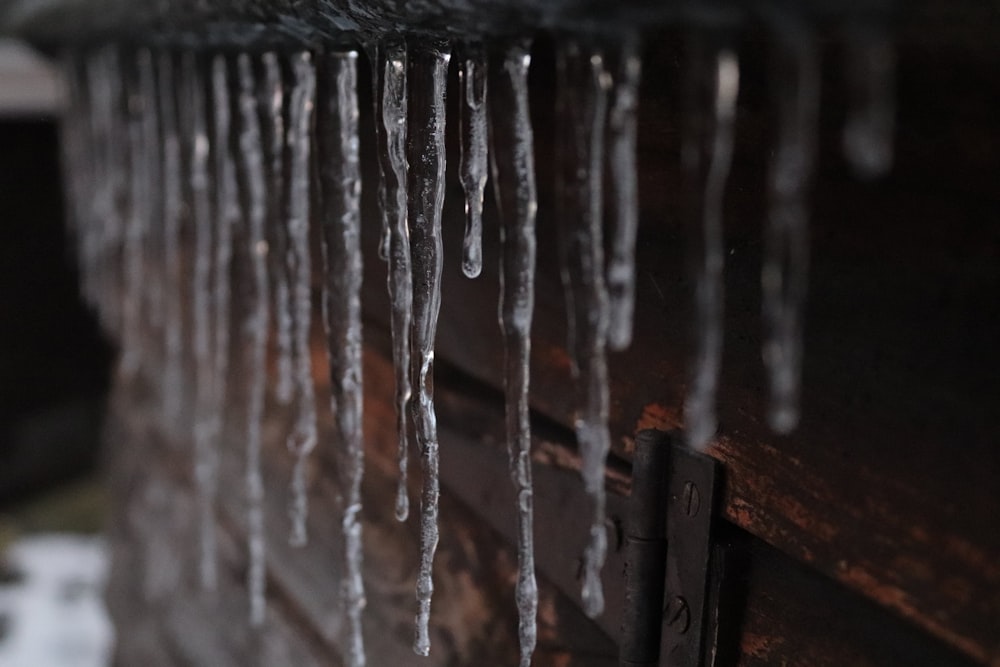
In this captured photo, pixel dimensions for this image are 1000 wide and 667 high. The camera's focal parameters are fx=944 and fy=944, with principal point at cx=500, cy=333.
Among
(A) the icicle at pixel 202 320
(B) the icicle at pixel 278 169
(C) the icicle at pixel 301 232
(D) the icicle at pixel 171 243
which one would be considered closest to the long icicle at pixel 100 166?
(D) the icicle at pixel 171 243

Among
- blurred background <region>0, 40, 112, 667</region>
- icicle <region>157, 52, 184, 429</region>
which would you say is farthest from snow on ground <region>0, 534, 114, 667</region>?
icicle <region>157, 52, 184, 429</region>

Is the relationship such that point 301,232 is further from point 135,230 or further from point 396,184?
point 135,230

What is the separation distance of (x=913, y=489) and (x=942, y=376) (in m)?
0.10

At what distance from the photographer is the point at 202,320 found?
2.41 metres

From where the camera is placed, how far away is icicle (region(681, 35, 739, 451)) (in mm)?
647

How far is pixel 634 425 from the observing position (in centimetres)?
109

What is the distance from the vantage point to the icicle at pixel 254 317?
172 centimetres

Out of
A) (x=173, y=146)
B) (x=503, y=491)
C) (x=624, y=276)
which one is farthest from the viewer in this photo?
(x=173, y=146)

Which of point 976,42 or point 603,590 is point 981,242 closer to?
point 976,42

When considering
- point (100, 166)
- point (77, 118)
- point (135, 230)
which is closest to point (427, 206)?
point (135, 230)

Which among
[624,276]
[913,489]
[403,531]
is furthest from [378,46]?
[403,531]

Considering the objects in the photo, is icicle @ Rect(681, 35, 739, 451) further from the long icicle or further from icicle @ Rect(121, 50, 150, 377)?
the long icicle

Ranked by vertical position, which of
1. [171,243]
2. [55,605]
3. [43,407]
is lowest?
[55,605]

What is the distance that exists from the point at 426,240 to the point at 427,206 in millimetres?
39
